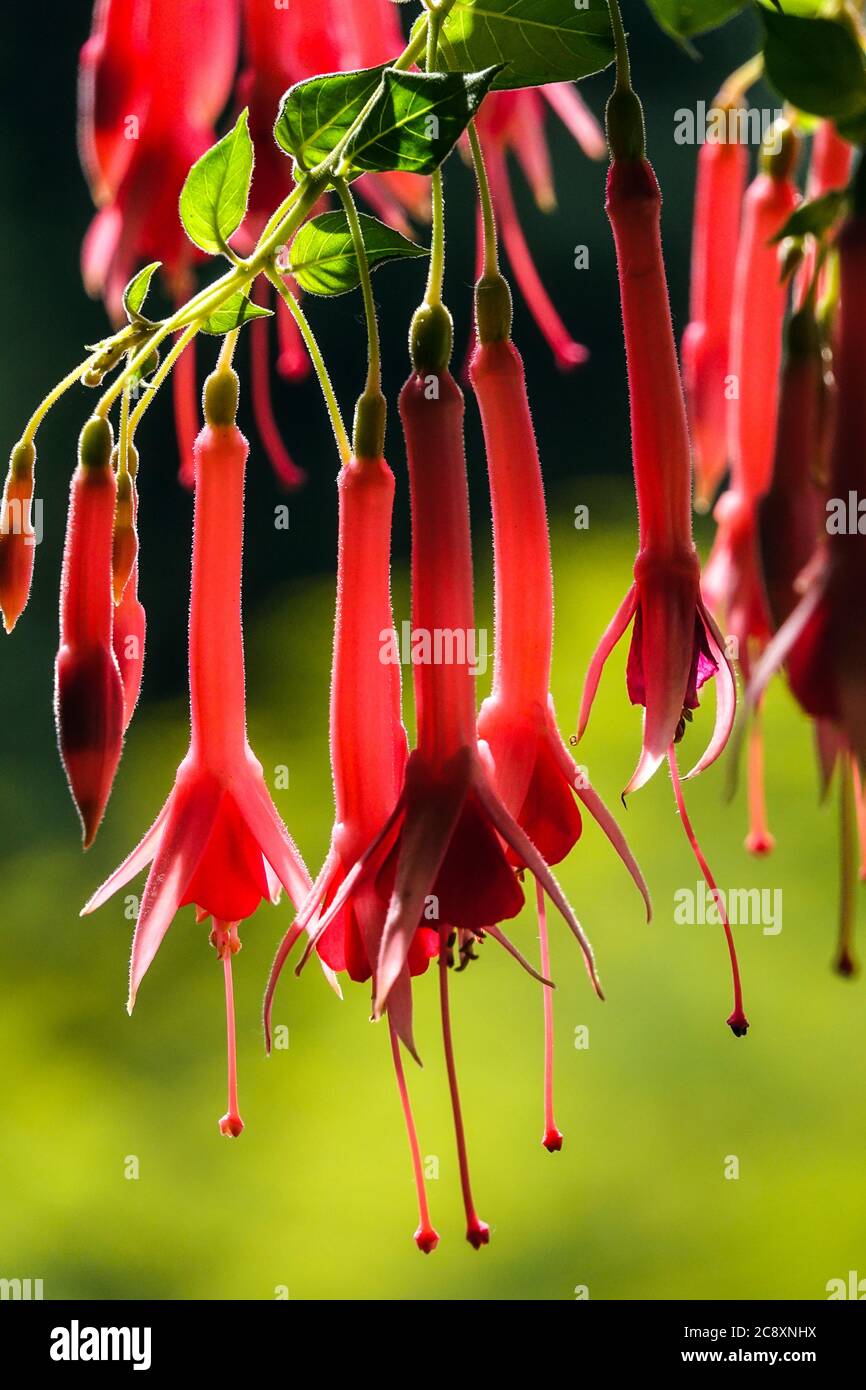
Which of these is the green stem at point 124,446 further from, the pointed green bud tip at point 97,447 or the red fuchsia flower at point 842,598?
the red fuchsia flower at point 842,598

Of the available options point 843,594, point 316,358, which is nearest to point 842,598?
point 843,594

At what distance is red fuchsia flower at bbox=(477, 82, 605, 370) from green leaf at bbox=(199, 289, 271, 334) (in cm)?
Result: 6

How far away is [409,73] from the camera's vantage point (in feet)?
0.64

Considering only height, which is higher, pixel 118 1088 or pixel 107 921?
pixel 107 921

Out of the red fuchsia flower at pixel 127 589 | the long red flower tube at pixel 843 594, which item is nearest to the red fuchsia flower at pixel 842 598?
the long red flower tube at pixel 843 594

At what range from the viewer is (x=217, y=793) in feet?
0.75

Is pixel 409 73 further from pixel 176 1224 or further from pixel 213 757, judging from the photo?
pixel 176 1224

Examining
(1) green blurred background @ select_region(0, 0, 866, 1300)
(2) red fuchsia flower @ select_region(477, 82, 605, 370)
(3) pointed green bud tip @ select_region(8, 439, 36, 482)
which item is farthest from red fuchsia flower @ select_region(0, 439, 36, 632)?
(1) green blurred background @ select_region(0, 0, 866, 1300)

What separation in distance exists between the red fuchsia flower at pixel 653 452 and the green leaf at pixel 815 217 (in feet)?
0.07

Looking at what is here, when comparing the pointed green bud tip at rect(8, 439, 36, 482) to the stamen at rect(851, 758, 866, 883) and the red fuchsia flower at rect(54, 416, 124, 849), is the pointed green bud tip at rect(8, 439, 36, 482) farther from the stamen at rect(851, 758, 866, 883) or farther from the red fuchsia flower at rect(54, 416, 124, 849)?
the stamen at rect(851, 758, 866, 883)

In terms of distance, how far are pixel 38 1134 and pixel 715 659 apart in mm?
1008

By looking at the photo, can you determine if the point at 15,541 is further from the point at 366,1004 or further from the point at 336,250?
the point at 366,1004

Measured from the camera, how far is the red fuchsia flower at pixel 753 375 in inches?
8.6
